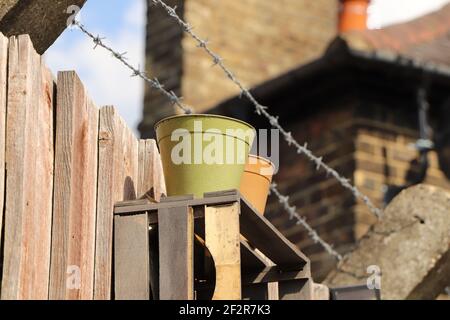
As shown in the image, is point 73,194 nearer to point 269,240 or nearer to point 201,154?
point 201,154

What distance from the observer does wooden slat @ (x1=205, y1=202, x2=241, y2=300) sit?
313cm

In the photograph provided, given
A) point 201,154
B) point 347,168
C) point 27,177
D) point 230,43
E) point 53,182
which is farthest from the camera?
point 230,43

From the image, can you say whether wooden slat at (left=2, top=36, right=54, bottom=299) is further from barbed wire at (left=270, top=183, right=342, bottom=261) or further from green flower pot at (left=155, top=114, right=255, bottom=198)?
barbed wire at (left=270, top=183, right=342, bottom=261)

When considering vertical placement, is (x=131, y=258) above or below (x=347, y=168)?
below

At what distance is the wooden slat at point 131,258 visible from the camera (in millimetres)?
3094

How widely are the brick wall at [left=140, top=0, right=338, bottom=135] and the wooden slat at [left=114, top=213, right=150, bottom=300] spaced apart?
596cm

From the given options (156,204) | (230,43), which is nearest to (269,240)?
(156,204)

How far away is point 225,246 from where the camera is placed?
124 inches

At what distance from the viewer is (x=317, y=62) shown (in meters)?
8.12

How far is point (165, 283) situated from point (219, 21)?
23.8ft

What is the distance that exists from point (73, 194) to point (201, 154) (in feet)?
1.49

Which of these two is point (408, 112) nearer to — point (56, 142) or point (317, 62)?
point (317, 62)

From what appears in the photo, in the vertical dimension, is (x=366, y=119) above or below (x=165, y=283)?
above

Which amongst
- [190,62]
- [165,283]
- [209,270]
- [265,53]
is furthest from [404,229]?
[265,53]
